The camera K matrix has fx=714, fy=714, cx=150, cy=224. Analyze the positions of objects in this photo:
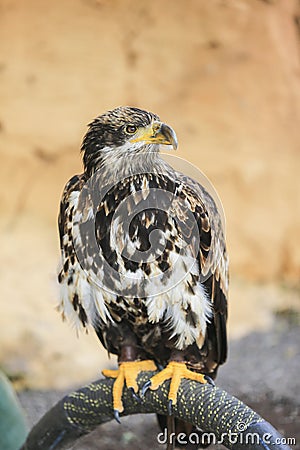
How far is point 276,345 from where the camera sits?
225 inches

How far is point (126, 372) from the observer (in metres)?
2.71

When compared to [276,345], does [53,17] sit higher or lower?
higher

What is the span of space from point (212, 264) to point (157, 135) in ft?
1.89

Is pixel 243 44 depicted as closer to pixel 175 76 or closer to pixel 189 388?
pixel 175 76

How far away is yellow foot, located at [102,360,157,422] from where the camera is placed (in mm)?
2605

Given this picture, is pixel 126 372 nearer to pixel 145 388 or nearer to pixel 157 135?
pixel 145 388

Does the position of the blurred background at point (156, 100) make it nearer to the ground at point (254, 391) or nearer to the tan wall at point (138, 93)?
the tan wall at point (138, 93)

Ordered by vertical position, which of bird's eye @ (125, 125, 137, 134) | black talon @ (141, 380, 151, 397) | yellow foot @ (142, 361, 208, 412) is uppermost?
bird's eye @ (125, 125, 137, 134)

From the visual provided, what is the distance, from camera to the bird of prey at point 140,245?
2.46 metres

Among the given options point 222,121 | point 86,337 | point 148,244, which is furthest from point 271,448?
point 222,121

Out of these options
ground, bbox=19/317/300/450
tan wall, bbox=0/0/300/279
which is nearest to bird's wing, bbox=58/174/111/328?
ground, bbox=19/317/300/450

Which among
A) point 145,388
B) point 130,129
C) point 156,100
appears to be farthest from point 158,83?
point 145,388

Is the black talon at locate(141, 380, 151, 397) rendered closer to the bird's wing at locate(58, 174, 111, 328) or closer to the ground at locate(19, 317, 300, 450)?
the bird's wing at locate(58, 174, 111, 328)

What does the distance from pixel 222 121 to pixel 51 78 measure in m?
1.53
